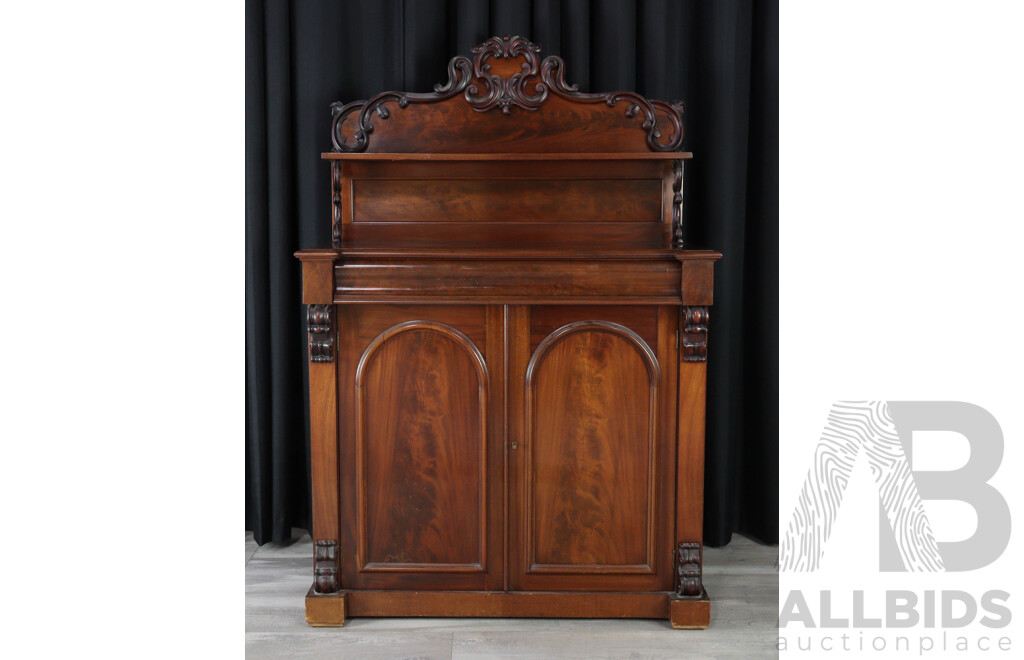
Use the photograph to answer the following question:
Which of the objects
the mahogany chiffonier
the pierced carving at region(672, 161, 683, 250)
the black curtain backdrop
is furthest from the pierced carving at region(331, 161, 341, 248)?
the pierced carving at region(672, 161, 683, 250)

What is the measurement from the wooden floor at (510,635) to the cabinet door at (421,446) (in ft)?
0.41

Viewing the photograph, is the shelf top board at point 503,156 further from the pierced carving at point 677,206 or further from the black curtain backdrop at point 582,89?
the black curtain backdrop at point 582,89

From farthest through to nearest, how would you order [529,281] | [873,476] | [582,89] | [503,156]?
[582,89] → [503,156] → [529,281] → [873,476]

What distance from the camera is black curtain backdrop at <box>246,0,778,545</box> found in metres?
2.61

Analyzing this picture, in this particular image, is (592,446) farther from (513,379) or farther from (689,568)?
(689,568)

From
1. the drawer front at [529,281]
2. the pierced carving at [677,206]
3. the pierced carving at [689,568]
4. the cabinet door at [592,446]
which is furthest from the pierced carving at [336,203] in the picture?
the pierced carving at [689,568]

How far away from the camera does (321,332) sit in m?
2.19

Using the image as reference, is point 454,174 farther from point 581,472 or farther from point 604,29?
point 581,472

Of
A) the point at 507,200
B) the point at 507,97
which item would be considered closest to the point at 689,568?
the point at 507,200

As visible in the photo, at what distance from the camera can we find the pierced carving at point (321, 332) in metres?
2.17

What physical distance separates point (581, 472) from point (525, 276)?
57cm

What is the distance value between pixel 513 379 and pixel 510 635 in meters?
0.71

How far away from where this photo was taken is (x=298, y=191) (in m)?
2.71

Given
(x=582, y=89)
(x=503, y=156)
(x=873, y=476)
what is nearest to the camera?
(x=873, y=476)
